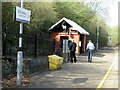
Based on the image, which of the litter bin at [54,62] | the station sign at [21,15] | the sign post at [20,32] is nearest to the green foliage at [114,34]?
the litter bin at [54,62]

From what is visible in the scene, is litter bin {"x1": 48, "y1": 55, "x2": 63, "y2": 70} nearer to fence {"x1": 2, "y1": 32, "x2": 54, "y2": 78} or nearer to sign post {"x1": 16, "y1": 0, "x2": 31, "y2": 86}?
fence {"x1": 2, "y1": 32, "x2": 54, "y2": 78}

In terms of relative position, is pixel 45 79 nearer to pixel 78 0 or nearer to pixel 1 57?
pixel 1 57

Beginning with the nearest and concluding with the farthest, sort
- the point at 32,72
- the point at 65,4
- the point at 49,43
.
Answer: the point at 32,72 < the point at 49,43 < the point at 65,4

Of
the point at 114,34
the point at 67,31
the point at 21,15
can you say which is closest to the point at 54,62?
the point at 21,15

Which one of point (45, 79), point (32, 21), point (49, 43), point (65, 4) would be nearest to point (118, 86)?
point (45, 79)

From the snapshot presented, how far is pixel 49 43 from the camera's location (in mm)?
15211

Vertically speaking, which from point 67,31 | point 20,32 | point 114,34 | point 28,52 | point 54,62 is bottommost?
point 54,62

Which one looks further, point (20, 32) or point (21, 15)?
point (20, 32)

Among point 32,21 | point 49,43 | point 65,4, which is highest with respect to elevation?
point 65,4

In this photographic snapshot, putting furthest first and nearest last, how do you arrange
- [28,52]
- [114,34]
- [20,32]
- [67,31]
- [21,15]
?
[114,34] → [67,31] → [28,52] → [20,32] → [21,15]

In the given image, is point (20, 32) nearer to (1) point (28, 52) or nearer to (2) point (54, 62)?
(1) point (28, 52)

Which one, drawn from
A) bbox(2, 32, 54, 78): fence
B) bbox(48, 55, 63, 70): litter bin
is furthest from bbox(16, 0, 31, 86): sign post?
bbox(48, 55, 63, 70): litter bin

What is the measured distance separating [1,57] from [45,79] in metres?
2.01

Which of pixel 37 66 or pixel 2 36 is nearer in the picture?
pixel 2 36
